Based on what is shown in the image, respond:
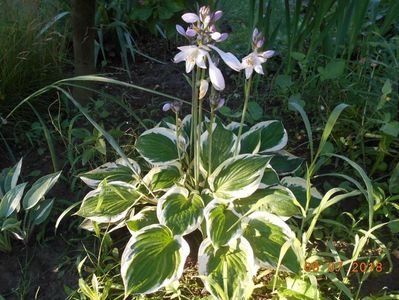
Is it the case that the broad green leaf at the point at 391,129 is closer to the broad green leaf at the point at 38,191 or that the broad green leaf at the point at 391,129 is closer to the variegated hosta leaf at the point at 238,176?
the variegated hosta leaf at the point at 238,176

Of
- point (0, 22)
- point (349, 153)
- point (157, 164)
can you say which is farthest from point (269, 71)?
point (0, 22)

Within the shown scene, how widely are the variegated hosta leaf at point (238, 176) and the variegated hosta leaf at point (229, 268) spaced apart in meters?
0.16

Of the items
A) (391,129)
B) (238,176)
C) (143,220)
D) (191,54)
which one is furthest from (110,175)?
(391,129)

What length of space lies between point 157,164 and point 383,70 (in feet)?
4.23

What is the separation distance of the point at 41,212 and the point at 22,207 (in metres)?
0.12

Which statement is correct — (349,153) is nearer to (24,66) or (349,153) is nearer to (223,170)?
(223,170)

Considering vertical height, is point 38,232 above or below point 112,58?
below

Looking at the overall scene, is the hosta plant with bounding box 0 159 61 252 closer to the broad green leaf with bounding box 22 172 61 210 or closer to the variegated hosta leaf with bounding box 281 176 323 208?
the broad green leaf with bounding box 22 172 61 210

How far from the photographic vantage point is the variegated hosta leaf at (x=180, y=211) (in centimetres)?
164

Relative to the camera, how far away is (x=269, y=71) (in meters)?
2.82

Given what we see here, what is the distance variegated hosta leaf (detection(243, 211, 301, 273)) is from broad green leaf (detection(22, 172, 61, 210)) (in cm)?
75

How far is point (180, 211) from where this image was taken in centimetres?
168

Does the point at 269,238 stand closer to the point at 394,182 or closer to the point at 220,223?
the point at 220,223
